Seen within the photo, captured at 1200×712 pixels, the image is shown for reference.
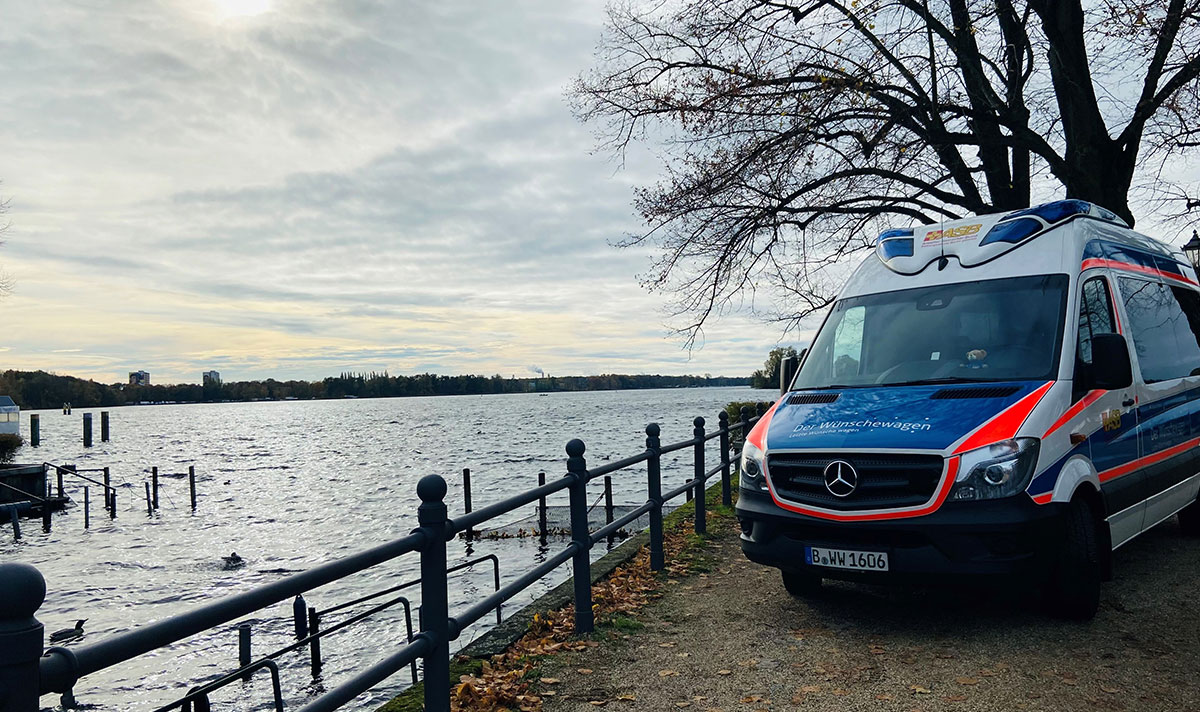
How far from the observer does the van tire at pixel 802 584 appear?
650cm

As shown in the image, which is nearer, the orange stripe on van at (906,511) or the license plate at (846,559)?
the orange stripe on van at (906,511)

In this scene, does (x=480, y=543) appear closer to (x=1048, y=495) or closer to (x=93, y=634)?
(x=93, y=634)

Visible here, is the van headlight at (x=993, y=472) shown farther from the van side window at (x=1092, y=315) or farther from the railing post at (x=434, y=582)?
the railing post at (x=434, y=582)

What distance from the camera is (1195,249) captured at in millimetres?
19406

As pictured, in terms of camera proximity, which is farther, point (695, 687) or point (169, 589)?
point (169, 589)

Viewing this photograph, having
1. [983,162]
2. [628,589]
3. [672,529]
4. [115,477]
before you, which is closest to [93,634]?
[672,529]

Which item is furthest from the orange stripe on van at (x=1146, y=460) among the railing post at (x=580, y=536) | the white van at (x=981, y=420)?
the railing post at (x=580, y=536)

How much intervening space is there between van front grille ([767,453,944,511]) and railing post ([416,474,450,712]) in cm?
280

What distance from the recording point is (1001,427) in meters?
5.15

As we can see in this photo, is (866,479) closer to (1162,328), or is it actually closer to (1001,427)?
(1001,427)

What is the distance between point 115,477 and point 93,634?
4204 cm

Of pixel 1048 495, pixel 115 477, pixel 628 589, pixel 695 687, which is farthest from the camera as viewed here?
pixel 115 477

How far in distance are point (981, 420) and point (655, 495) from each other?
3134 mm

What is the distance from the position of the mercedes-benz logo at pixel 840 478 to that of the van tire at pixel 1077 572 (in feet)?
4.54
